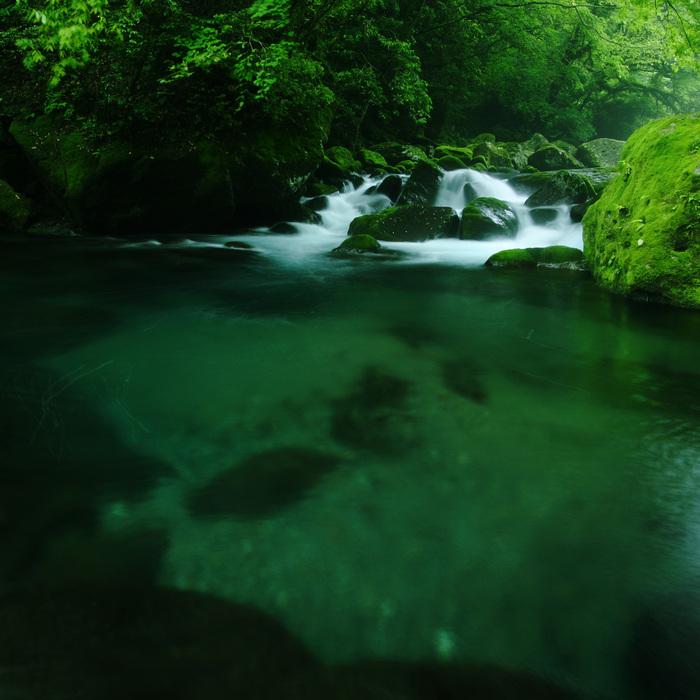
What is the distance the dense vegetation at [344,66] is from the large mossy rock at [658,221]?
4.95 m

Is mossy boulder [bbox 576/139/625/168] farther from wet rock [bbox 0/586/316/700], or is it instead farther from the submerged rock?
wet rock [bbox 0/586/316/700]

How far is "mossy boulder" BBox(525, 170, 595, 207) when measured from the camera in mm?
12820

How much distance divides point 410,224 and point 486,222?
1869mm

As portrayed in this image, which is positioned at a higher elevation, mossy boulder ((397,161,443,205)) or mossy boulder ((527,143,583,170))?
mossy boulder ((527,143,583,170))

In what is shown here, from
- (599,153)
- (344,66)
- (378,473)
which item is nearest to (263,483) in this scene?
(378,473)

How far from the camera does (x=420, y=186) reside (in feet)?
48.2

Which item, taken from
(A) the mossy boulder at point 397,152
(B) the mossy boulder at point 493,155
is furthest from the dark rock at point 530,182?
(B) the mossy boulder at point 493,155

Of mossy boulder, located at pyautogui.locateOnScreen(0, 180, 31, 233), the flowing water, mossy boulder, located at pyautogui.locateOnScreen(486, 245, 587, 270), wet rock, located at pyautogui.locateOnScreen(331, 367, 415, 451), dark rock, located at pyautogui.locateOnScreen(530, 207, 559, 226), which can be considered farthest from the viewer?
dark rock, located at pyautogui.locateOnScreen(530, 207, 559, 226)

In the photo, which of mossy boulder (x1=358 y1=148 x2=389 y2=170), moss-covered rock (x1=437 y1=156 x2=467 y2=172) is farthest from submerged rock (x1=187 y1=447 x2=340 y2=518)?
moss-covered rock (x1=437 y1=156 x2=467 y2=172)

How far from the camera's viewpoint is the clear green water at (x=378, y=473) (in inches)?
75.2

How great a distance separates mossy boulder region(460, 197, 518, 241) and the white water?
0.65 ft

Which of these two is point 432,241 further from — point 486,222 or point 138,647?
point 138,647

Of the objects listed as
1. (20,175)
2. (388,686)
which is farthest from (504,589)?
(20,175)

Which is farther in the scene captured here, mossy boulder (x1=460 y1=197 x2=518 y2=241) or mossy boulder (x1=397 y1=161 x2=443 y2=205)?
mossy boulder (x1=397 y1=161 x2=443 y2=205)
